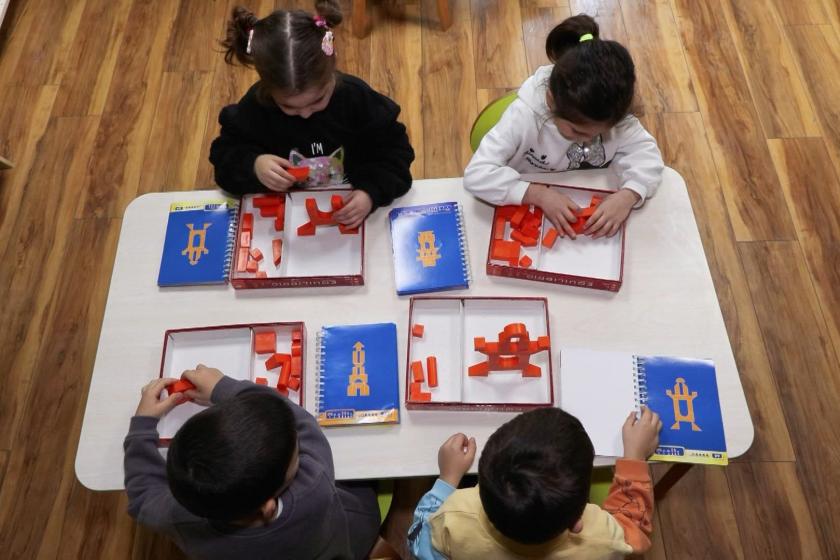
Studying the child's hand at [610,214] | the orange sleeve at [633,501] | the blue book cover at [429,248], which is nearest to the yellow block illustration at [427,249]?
the blue book cover at [429,248]

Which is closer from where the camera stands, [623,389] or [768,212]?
[623,389]

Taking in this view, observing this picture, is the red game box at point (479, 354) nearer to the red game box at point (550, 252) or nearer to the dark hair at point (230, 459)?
the red game box at point (550, 252)

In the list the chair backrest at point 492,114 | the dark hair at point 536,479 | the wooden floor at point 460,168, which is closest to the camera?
the dark hair at point 536,479

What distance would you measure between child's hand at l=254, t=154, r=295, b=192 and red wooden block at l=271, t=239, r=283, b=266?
13 cm

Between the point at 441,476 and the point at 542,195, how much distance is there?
Result: 24.7 inches

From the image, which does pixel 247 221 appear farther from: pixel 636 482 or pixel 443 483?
pixel 636 482

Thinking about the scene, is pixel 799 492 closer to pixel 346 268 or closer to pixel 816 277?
pixel 816 277

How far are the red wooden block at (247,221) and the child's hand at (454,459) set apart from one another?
635 millimetres

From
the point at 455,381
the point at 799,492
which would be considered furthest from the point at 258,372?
the point at 799,492

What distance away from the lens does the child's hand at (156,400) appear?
1143 mm

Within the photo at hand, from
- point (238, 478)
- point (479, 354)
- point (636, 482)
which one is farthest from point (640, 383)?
point (238, 478)

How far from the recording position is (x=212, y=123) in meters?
2.49

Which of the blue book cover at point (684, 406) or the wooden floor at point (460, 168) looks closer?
the blue book cover at point (684, 406)

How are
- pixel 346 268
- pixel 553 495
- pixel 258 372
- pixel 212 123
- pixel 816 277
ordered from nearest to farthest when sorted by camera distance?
1. pixel 553 495
2. pixel 258 372
3. pixel 346 268
4. pixel 816 277
5. pixel 212 123
